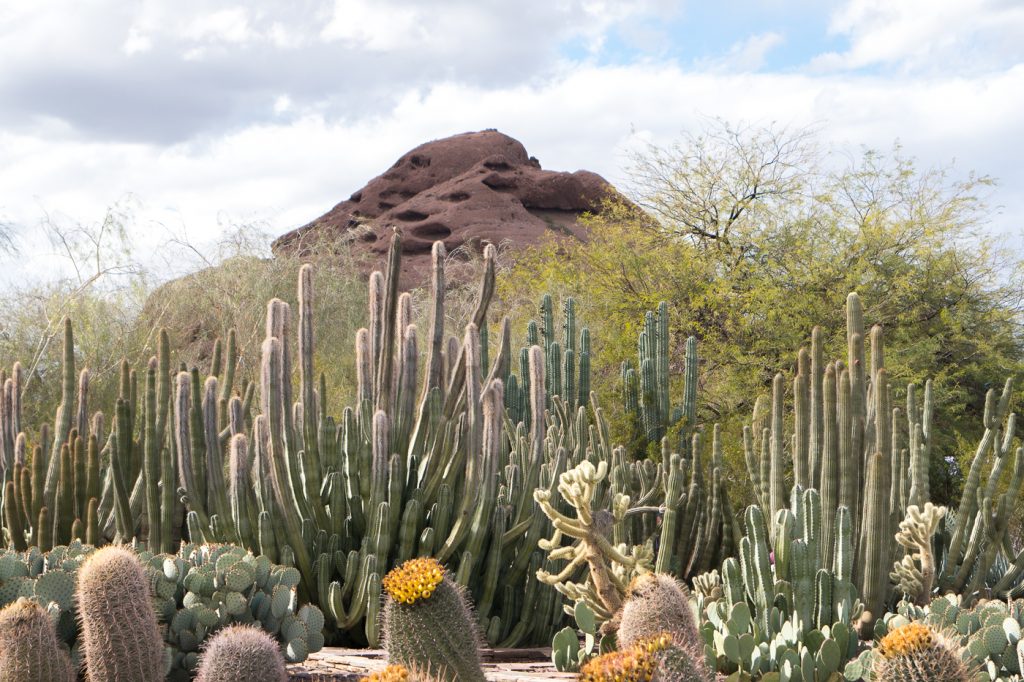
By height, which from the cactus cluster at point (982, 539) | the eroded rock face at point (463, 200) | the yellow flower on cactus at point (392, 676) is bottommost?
the cactus cluster at point (982, 539)

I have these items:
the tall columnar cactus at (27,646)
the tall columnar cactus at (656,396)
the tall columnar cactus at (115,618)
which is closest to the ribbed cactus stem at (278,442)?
the tall columnar cactus at (115,618)

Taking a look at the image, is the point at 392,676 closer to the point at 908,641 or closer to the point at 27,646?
the point at 908,641

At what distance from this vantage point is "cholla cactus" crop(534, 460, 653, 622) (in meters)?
3.09

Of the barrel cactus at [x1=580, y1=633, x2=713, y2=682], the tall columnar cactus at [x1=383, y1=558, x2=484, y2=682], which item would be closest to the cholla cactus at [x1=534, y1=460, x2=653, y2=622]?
the tall columnar cactus at [x1=383, y1=558, x2=484, y2=682]

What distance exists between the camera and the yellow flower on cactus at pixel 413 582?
8.98 feet

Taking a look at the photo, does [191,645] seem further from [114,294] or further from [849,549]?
[114,294]

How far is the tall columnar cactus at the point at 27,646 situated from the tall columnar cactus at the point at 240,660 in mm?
497

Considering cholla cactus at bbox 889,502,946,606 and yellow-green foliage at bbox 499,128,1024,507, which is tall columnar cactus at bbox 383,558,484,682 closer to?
cholla cactus at bbox 889,502,946,606

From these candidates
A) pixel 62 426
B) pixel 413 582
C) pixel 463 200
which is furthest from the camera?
pixel 463 200

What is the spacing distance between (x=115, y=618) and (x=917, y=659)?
2.18 m

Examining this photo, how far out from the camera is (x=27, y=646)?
115 inches

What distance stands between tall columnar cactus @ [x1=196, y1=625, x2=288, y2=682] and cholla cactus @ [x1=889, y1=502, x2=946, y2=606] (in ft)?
7.21

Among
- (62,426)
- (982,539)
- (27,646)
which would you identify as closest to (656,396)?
(982,539)

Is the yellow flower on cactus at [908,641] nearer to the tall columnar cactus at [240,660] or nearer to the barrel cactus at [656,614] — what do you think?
the barrel cactus at [656,614]
